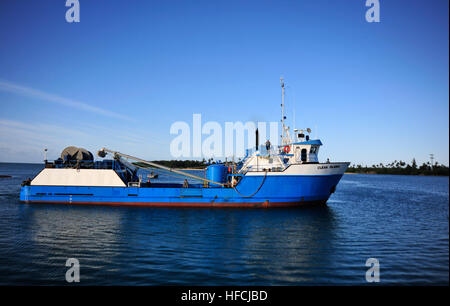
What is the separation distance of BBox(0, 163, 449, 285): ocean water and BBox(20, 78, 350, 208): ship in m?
1.77

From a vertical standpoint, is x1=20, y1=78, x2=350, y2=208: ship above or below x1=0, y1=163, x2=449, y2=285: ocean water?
above

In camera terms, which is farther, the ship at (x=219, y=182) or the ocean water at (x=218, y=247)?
the ship at (x=219, y=182)

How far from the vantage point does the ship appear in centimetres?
2375

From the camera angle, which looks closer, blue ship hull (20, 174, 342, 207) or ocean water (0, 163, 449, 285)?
ocean water (0, 163, 449, 285)

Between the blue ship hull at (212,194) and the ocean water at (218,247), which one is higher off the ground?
the blue ship hull at (212,194)

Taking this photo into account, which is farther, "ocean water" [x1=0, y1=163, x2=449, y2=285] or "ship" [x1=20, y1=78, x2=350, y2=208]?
"ship" [x1=20, y1=78, x2=350, y2=208]

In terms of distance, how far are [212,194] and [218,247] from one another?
36.0 ft

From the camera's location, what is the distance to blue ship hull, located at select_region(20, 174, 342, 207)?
938 inches

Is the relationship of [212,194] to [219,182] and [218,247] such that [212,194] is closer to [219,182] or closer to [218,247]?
[219,182]

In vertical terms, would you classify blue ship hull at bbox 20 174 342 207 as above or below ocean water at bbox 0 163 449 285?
above

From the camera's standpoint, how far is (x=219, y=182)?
26312mm

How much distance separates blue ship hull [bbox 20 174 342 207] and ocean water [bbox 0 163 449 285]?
1487mm

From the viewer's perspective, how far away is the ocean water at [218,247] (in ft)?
32.5

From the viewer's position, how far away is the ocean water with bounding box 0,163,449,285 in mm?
9914
